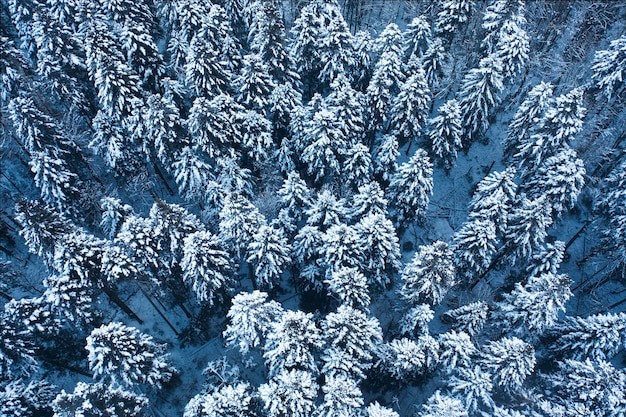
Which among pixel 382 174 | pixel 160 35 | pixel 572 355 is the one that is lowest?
pixel 572 355

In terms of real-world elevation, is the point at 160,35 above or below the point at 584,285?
above

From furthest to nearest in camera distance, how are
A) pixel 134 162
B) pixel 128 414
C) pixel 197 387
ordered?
pixel 134 162, pixel 197 387, pixel 128 414

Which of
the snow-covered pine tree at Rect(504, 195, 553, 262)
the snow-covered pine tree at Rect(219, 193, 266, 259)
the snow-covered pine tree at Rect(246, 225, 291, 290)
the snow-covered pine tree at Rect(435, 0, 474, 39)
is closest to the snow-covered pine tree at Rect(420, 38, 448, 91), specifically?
the snow-covered pine tree at Rect(435, 0, 474, 39)

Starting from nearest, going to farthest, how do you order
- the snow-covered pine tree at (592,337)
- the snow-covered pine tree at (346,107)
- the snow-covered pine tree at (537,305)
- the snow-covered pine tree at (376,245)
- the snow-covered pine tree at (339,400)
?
the snow-covered pine tree at (339,400) → the snow-covered pine tree at (537,305) → the snow-covered pine tree at (592,337) → the snow-covered pine tree at (376,245) → the snow-covered pine tree at (346,107)

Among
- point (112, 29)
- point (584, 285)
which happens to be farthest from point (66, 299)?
point (584, 285)

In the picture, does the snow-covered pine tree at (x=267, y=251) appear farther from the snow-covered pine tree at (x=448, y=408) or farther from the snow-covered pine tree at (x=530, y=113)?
the snow-covered pine tree at (x=530, y=113)

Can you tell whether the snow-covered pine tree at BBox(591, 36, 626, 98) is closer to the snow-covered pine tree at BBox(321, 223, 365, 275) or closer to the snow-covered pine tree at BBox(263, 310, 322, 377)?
the snow-covered pine tree at BBox(321, 223, 365, 275)

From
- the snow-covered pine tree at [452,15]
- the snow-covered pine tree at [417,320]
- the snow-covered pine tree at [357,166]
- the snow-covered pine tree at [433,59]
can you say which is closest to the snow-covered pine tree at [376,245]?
the snow-covered pine tree at [417,320]

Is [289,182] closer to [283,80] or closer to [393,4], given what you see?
[283,80]
